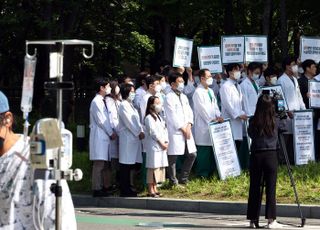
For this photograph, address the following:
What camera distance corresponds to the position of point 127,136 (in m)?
15.1

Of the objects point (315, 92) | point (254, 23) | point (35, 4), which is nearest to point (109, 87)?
point (315, 92)

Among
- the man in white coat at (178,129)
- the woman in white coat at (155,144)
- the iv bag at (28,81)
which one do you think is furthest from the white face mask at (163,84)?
the iv bag at (28,81)

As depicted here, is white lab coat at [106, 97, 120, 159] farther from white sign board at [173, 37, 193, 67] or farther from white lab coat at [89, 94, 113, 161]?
white sign board at [173, 37, 193, 67]

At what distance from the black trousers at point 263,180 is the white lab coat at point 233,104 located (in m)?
4.31

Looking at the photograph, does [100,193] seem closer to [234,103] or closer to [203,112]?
[203,112]

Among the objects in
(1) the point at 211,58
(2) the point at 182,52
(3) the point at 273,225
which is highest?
(2) the point at 182,52

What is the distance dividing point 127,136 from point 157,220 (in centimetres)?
258

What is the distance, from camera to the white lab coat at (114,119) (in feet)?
49.9

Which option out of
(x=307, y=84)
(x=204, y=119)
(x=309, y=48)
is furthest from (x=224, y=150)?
(x=309, y=48)

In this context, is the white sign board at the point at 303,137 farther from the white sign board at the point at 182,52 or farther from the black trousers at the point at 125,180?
the black trousers at the point at 125,180

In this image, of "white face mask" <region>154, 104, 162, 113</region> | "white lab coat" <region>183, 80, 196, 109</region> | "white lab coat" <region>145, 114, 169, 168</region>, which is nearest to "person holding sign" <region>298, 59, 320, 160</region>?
"white lab coat" <region>183, 80, 196, 109</region>

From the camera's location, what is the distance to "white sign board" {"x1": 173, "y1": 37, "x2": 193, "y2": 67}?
55.9 feet

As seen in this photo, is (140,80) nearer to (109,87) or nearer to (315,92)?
(109,87)

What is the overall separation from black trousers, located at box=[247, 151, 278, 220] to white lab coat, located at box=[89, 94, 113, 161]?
4238 mm
